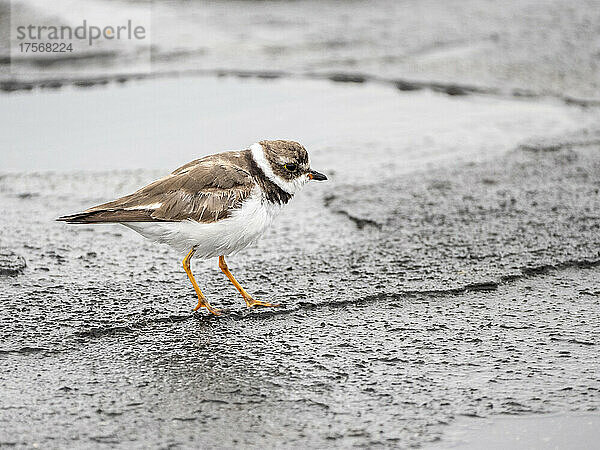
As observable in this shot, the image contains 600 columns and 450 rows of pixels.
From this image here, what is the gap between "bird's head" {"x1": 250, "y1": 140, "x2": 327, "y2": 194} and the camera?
5199 millimetres

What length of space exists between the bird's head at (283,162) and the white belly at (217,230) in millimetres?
203

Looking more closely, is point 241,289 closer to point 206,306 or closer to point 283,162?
point 206,306

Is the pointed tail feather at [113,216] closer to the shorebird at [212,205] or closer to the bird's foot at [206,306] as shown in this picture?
the shorebird at [212,205]

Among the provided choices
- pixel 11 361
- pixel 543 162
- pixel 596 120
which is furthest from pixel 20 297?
pixel 596 120

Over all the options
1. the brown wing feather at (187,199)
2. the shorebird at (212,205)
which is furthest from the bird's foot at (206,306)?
the brown wing feather at (187,199)

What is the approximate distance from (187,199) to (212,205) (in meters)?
0.17

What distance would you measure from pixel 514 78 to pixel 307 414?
267 inches

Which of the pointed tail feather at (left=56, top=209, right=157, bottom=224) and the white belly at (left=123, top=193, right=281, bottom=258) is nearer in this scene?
the pointed tail feather at (left=56, top=209, right=157, bottom=224)

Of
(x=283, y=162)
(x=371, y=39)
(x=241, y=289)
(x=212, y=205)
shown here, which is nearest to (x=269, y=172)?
(x=283, y=162)

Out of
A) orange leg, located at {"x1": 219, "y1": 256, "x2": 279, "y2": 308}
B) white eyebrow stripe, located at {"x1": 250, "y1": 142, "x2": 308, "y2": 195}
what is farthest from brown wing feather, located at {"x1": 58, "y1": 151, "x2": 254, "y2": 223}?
orange leg, located at {"x1": 219, "y1": 256, "x2": 279, "y2": 308}

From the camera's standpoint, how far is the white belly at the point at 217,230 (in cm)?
495

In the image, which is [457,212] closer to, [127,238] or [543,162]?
[543,162]

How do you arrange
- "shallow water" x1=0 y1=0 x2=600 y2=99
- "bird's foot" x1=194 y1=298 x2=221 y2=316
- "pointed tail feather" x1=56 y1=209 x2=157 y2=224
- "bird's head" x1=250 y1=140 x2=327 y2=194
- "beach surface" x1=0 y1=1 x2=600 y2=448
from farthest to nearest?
"shallow water" x1=0 y1=0 x2=600 y2=99, "bird's head" x1=250 y1=140 x2=327 y2=194, "bird's foot" x1=194 y1=298 x2=221 y2=316, "pointed tail feather" x1=56 y1=209 x2=157 y2=224, "beach surface" x1=0 y1=1 x2=600 y2=448

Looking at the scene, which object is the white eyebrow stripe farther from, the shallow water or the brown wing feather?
the shallow water
